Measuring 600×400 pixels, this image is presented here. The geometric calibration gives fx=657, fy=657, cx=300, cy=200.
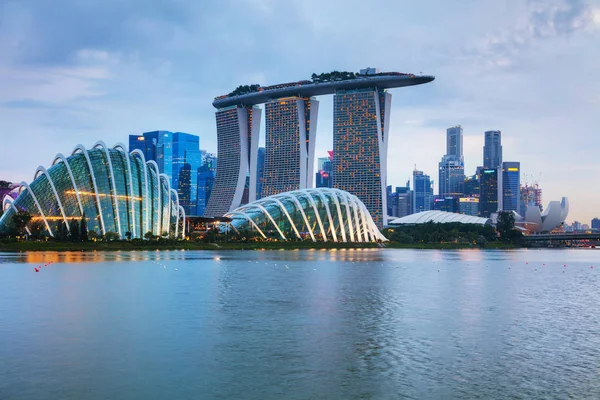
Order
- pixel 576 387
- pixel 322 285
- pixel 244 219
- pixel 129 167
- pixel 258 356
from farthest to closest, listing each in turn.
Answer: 1. pixel 244 219
2. pixel 129 167
3. pixel 322 285
4. pixel 258 356
5. pixel 576 387

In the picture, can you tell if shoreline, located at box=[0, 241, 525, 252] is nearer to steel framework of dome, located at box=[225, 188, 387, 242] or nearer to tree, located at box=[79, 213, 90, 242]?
tree, located at box=[79, 213, 90, 242]

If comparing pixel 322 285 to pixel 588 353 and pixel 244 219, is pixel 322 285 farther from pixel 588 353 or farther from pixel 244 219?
pixel 244 219

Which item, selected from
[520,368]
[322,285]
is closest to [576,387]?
[520,368]

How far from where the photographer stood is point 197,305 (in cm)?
4031

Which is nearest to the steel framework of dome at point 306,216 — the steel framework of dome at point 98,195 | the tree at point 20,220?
the steel framework of dome at point 98,195

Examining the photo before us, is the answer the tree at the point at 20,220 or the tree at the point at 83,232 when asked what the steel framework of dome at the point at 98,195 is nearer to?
the tree at the point at 20,220

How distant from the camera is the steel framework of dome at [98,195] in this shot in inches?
4606

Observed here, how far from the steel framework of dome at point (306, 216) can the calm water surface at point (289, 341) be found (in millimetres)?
98146

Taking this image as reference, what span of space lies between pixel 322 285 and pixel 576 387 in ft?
113

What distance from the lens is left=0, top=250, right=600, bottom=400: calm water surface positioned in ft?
68.0

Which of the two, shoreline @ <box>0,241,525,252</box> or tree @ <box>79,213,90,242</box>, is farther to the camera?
tree @ <box>79,213,90,242</box>

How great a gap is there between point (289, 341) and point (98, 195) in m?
101

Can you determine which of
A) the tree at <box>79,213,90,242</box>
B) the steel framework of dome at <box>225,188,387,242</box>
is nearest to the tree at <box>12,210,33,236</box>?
the tree at <box>79,213,90,242</box>

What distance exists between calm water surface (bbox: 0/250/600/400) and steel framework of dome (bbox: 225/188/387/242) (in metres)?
98.1
